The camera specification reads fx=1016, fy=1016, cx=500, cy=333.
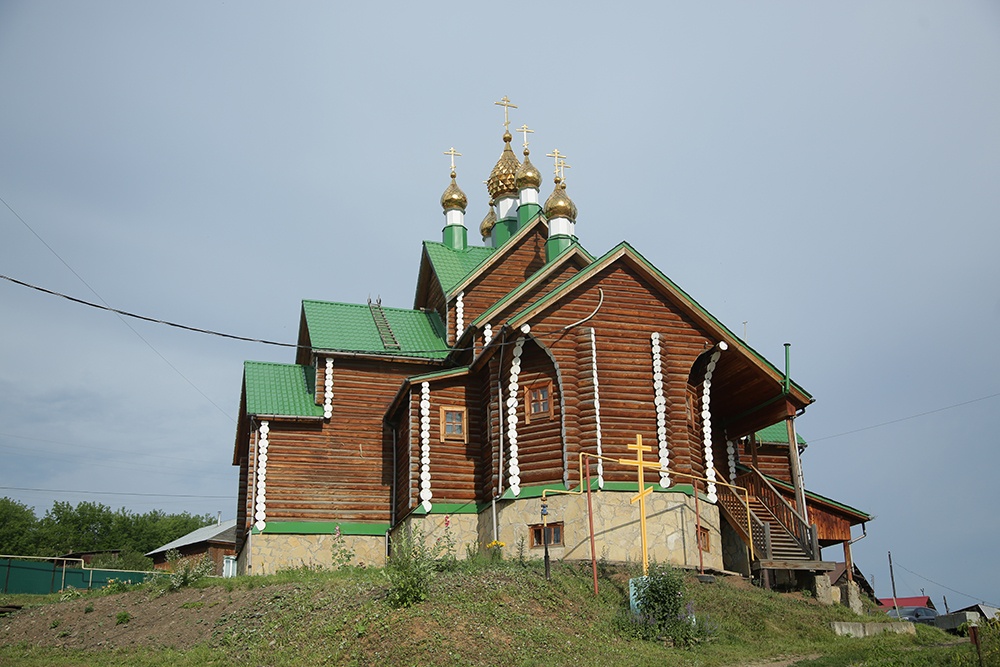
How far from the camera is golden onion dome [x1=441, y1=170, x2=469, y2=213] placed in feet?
116

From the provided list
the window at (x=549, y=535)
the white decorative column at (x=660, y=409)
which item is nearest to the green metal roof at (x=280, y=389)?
the window at (x=549, y=535)

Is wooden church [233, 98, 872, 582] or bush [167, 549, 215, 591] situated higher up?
wooden church [233, 98, 872, 582]

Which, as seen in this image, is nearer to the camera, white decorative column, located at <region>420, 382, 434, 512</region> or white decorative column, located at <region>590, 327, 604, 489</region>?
white decorative column, located at <region>590, 327, 604, 489</region>

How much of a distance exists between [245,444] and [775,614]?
1740 centimetres

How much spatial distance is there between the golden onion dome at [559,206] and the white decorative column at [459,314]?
3630mm

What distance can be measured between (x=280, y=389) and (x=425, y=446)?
5.30 metres

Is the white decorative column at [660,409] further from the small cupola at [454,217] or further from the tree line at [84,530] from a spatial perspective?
the tree line at [84,530]

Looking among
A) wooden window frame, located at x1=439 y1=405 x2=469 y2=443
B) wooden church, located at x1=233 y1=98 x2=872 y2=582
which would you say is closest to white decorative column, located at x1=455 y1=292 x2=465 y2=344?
wooden church, located at x1=233 y1=98 x2=872 y2=582

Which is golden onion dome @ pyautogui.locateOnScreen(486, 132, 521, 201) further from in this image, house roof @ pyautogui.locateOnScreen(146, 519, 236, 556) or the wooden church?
house roof @ pyautogui.locateOnScreen(146, 519, 236, 556)

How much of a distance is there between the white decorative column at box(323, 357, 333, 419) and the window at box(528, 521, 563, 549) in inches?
287

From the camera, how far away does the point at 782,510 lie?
82.6ft

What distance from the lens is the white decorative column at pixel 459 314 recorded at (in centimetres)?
2941

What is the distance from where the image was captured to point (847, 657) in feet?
53.0

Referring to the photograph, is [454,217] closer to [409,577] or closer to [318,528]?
[318,528]
